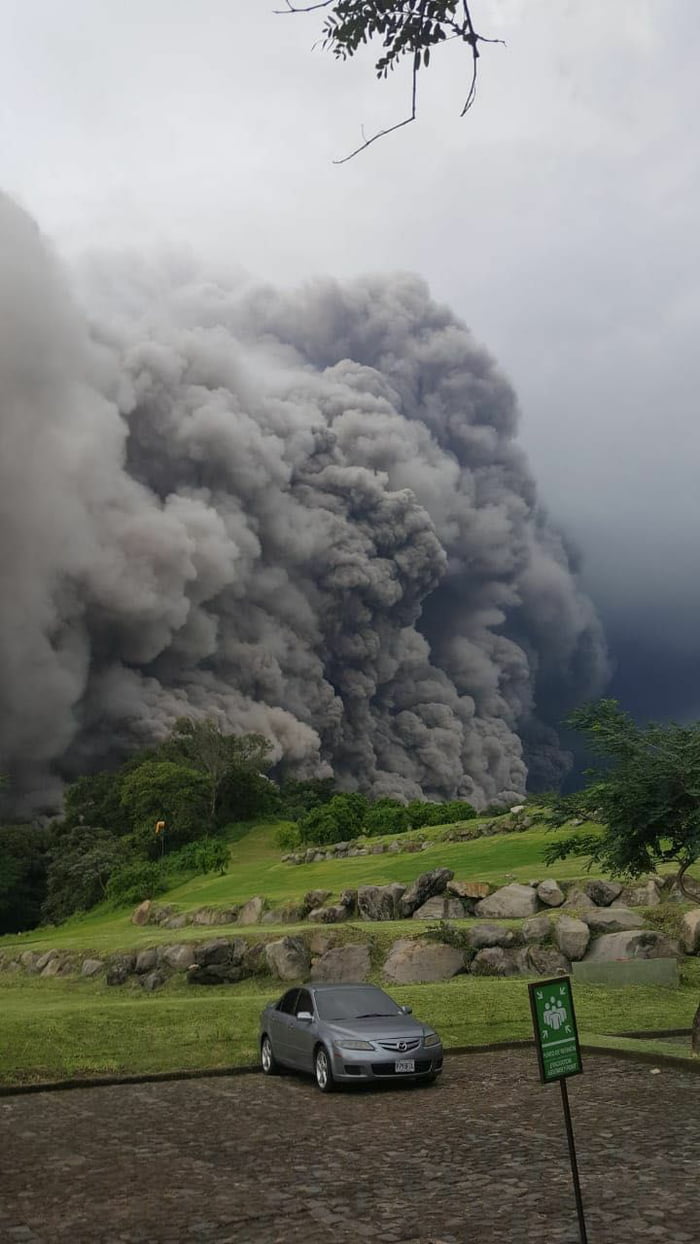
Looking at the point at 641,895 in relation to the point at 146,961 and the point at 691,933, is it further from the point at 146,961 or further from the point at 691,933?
the point at 146,961

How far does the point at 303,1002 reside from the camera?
567 inches

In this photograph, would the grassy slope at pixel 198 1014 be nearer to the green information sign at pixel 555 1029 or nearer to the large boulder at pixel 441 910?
the large boulder at pixel 441 910

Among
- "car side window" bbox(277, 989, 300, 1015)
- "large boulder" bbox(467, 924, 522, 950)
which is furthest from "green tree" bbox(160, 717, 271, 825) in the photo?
"car side window" bbox(277, 989, 300, 1015)

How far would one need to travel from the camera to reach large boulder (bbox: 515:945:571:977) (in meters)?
23.1

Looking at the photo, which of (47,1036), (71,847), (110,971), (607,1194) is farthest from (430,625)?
(607,1194)

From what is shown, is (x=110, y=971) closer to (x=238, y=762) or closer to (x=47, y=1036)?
(x=47, y=1036)

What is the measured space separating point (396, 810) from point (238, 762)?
23.0 metres

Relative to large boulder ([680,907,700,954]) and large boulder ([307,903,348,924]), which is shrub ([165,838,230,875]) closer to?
large boulder ([307,903,348,924])

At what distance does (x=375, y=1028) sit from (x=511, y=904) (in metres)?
15.2

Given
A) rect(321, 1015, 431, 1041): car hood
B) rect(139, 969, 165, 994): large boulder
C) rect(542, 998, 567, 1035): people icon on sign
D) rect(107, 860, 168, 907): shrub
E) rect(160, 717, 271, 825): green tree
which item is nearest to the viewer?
rect(542, 998, 567, 1035): people icon on sign

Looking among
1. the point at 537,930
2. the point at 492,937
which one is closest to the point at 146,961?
the point at 492,937

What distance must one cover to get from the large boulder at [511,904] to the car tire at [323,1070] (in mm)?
14830

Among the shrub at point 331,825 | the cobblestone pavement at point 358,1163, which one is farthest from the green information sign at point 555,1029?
the shrub at point 331,825

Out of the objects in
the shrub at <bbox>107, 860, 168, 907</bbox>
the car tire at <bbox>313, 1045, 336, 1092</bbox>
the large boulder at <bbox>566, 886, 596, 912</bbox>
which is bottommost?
the car tire at <bbox>313, 1045, 336, 1092</bbox>
